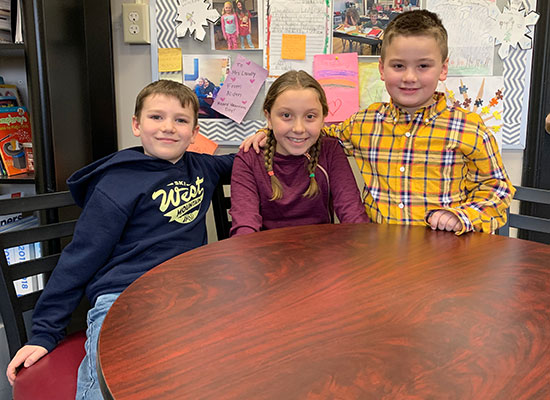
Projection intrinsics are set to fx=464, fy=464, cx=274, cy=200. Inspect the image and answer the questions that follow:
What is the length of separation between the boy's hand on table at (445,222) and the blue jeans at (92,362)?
83cm

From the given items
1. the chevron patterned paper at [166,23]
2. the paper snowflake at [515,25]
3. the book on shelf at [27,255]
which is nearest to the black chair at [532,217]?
the paper snowflake at [515,25]

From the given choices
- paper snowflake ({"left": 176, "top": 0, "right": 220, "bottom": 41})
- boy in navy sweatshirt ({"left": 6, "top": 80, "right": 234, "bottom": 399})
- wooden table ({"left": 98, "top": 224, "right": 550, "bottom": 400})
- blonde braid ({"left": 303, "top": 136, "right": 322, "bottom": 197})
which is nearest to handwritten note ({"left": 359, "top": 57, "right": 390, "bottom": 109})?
blonde braid ({"left": 303, "top": 136, "right": 322, "bottom": 197})

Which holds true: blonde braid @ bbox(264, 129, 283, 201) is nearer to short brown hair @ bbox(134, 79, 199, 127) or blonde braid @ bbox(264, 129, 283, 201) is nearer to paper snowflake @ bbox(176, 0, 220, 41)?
short brown hair @ bbox(134, 79, 199, 127)

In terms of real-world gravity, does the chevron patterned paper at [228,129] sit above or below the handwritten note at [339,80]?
below

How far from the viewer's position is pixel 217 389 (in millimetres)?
486

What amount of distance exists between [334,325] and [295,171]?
36.7 inches

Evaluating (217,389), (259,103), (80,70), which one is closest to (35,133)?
(80,70)

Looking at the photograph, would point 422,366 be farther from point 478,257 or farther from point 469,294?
point 478,257

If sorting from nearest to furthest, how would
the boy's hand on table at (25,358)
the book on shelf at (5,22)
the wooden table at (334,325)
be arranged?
the wooden table at (334,325)
the boy's hand on table at (25,358)
the book on shelf at (5,22)

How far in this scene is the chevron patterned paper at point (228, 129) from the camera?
6.55 ft

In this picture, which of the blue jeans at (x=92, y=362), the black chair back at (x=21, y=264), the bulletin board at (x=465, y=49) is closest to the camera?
the blue jeans at (x=92, y=362)

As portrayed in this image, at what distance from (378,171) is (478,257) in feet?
2.07

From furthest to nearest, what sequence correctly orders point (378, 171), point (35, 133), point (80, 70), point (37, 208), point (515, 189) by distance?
point (80, 70) → point (35, 133) → point (378, 171) → point (515, 189) → point (37, 208)

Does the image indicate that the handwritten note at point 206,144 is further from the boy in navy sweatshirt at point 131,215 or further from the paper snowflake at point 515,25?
the paper snowflake at point 515,25
